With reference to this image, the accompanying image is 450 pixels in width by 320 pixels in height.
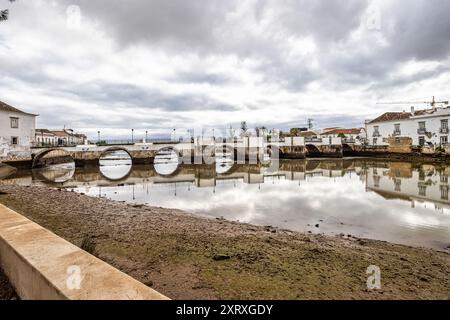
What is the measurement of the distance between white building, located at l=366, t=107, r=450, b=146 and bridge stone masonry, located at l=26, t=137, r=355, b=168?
713 cm

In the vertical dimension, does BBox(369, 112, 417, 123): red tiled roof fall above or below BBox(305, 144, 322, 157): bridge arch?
above

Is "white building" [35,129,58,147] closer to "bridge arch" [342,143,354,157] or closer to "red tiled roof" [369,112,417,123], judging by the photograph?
"bridge arch" [342,143,354,157]

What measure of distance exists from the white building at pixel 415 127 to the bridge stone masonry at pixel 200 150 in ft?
23.4

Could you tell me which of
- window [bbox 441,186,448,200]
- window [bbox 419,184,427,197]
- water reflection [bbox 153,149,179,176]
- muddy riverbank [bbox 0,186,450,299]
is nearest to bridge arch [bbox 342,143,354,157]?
water reflection [bbox 153,149,179,176]

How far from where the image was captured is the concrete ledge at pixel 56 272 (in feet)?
7.36

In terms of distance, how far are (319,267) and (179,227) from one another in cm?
451

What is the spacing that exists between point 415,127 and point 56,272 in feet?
191

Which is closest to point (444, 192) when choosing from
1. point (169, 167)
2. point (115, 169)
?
point (169, 167)

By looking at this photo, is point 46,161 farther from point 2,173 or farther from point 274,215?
point 274,215

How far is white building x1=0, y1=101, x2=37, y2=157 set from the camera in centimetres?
3155

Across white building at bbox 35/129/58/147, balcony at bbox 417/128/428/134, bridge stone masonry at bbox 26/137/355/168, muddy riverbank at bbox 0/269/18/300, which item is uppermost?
white building at bbox 35/129/58/147

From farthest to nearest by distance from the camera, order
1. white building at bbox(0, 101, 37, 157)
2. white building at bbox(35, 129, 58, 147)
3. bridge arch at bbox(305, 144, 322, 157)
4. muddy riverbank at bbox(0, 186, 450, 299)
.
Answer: white building at bbox(35, 129, 58, 147)
bridge arch at bbox(305, 144, 322, 157)
white building at bbox(0, 101, 37, 157)
muddy riverbank at bbox(0, 186, 450, 299)

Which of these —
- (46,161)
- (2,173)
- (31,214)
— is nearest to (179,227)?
(31,214)

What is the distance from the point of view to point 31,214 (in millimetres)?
9219
